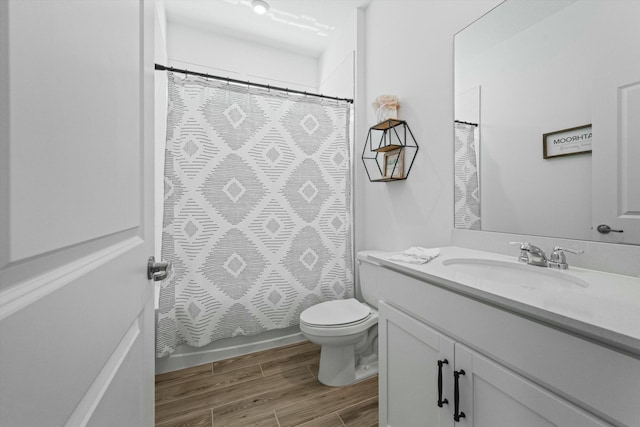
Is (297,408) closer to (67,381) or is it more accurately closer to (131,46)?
(67,381)

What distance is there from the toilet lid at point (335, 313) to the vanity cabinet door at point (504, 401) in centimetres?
80

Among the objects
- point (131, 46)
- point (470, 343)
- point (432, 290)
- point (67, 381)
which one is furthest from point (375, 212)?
point (67, 381)

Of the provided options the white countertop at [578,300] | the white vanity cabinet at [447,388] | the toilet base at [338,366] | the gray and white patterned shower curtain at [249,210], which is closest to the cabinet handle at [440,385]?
the white vanity cabinet at [447,388]

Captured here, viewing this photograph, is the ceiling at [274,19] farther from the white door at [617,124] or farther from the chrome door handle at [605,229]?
the chrome door handle at [605,229]

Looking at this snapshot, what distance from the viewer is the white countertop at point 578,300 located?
1.57 ft

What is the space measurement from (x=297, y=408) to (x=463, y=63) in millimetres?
1956

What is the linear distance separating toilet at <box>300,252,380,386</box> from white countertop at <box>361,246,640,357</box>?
74cm

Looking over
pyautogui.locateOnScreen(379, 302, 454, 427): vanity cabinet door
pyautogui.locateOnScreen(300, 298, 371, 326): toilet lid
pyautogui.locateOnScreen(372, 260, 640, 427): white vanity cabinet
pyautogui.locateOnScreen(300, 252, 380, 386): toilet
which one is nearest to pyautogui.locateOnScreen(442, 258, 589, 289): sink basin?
pyautogui.locateOnScreen(372, 260, 640, 427): white vanity cabinet

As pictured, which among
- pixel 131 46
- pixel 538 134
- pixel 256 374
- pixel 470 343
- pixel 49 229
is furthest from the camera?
pixel 256 374

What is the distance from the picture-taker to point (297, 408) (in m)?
1.37

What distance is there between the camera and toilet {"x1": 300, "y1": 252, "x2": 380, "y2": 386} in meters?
1.48

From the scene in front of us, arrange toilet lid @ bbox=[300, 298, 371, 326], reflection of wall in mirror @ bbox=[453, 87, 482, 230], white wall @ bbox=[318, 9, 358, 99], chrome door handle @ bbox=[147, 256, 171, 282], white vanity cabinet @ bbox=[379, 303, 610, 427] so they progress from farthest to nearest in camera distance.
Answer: white wall @ bbox=[318, 9, 358, 99] < toilet lid @ bbox=[300, 298, 371, 326] < reflection of wall in mirror @ bbox=[453, 87, 482, 230] < chrome door handle @ bbox=[147, 256, 171, 282] < white vanity cabinet @ bbox=[379, 303, 610, 427]

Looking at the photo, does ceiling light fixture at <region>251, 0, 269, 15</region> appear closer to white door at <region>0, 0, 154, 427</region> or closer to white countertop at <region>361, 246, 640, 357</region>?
white door at <region>0, 0, 154, 427</region>

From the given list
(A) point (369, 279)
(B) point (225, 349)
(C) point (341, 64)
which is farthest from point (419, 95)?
(B) point (225, 349)
